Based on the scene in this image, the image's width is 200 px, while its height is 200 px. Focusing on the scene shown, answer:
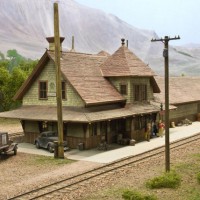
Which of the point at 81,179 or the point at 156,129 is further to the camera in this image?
the point at 156,129

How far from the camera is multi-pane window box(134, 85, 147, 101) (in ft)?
111

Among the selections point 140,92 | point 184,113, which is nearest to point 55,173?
point 140,92

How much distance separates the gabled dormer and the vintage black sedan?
24.3 feet

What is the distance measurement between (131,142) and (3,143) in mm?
10273

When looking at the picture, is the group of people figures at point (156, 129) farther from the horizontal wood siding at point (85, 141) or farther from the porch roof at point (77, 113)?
the horizontal wood siding at point (85, 141)

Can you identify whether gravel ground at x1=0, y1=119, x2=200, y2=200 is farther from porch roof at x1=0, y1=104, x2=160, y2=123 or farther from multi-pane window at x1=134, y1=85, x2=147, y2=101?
multi-pane window at x1=134, y1=85, x2=147, y2=101

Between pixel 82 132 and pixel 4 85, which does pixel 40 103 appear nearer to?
pixel 82 132

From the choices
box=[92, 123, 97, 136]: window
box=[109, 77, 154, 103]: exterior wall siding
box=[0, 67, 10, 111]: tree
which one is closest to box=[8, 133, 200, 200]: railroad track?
box=[92, 123, 97, 136]: window

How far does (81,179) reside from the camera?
20234 mm

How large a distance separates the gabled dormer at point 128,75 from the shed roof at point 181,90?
18.3ft

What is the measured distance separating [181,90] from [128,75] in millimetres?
17704

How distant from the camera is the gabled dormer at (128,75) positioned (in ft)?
108

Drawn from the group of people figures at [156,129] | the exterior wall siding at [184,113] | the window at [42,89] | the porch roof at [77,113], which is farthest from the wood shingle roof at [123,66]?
the exterior wall siding at [184,113]

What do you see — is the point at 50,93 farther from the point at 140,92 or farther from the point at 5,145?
the point at 140,92
